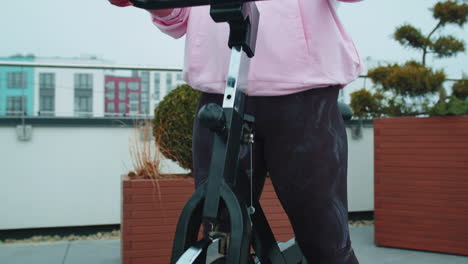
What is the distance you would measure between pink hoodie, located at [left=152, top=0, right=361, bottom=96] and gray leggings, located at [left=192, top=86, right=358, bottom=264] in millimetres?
29

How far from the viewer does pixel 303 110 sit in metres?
0.86

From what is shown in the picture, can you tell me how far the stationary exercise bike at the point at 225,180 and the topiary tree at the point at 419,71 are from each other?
2.22 metres

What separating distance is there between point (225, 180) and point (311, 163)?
0.84ft

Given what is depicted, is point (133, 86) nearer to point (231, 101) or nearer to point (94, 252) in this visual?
point (94, 252)

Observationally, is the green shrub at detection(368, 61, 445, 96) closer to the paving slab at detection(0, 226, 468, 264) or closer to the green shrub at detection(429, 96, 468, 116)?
the green shrub at detection(429, 96, 468, 116)

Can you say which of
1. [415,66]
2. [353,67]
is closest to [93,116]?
[415,66]

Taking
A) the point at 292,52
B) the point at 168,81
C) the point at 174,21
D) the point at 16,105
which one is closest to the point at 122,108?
the point at 168,81

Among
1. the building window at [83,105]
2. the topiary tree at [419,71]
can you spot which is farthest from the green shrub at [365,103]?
the building window at [83,105]

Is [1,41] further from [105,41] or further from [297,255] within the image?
[297,255]

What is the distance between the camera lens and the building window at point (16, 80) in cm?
295

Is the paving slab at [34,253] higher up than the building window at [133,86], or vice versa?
the building window at [133,86]

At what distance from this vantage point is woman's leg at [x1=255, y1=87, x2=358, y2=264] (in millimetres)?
845

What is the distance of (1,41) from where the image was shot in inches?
126

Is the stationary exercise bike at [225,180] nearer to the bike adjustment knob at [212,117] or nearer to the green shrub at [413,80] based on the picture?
the bike adjustment knob at [212,117]
